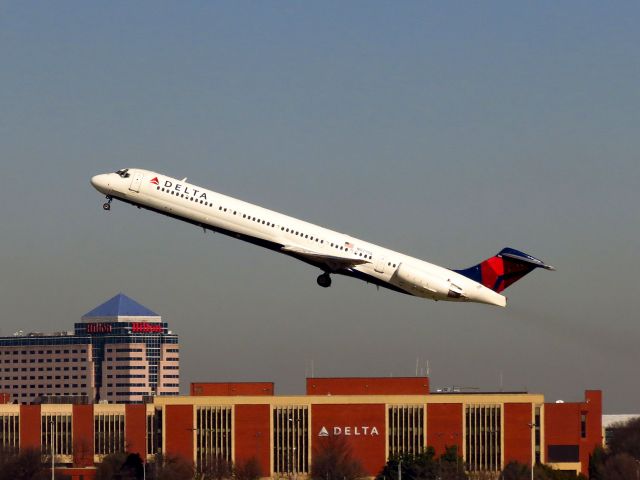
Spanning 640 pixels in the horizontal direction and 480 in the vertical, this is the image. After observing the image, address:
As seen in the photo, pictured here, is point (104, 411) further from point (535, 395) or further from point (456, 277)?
point (456, 277)

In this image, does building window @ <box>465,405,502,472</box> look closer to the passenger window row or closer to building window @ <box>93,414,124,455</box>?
building window @ <box>93,414,124,455</box>

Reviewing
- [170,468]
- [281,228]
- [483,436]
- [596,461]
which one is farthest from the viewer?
[483,436]

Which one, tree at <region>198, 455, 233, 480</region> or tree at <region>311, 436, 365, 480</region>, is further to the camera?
tree at <region>311, 436, 365, 480</region>

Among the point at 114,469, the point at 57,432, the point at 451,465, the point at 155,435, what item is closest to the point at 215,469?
the point at 114,469

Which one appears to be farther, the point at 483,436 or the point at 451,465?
the point at 483,436

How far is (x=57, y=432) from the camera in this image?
154 meters

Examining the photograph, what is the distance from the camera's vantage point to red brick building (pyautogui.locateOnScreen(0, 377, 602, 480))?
14250 centimetres

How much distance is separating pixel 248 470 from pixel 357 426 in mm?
18540

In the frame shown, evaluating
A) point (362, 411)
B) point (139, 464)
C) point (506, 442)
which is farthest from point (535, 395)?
point (139, 464)

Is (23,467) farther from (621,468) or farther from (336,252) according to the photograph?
(621,468)

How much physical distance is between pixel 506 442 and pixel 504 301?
5072 cm

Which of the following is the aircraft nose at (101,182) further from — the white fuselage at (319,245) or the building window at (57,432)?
the building window at (57,432)

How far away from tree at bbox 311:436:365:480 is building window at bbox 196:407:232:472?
917 cm

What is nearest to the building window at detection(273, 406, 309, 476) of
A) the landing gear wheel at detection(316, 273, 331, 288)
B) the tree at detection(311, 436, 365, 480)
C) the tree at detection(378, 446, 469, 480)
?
the tree at detection(311, 436, 365, 480)
